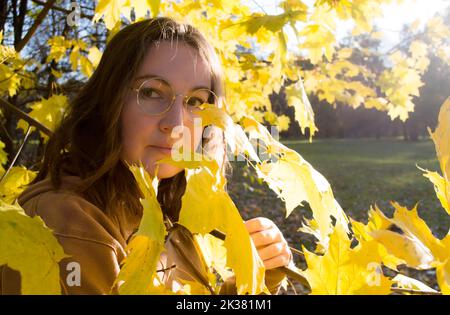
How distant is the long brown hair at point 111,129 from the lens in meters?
1.30

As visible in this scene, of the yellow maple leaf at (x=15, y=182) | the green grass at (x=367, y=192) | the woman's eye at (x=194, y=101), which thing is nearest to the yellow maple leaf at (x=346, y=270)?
the woman's eye at (x=194, y=101)

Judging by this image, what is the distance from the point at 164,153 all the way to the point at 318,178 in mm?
547

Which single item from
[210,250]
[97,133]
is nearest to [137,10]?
[97,133]

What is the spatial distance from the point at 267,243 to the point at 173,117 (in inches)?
16.0

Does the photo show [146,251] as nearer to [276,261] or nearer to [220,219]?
[220,219]

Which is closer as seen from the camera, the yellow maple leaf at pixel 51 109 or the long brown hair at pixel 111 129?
the long brown hair at pixel 111 129

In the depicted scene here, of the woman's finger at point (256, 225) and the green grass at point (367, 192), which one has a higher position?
the woman's finger at point (256, 225)

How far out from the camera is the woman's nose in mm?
1159

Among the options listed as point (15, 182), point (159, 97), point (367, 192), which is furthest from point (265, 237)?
point (367, 192)

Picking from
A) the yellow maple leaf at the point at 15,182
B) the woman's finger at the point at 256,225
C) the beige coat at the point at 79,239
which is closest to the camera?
the beige coat at the point at 79,239

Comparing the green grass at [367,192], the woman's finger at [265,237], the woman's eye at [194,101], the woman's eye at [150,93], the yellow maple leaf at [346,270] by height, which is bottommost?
the green grass at [367,192]

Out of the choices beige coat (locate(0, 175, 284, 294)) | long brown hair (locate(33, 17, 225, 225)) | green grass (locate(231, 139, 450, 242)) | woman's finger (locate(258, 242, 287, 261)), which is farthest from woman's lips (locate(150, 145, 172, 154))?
green grass (locate(231, 139, 450, 242))

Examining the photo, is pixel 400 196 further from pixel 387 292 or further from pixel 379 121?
pixel 379 121

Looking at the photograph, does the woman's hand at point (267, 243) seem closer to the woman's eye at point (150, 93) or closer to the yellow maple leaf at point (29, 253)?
the woman's eye at point (150, 93)
